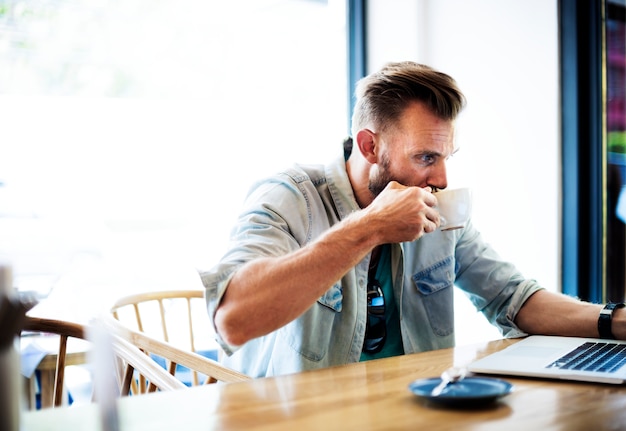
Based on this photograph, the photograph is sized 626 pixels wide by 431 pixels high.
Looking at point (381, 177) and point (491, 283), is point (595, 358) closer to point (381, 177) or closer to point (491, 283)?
point (491, 283)

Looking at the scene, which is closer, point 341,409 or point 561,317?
point 341,409

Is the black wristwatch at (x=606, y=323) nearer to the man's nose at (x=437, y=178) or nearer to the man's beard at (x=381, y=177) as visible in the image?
the man's nose at (x=437, y=178)

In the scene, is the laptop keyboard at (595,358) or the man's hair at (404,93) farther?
the man's hair at (404,93)

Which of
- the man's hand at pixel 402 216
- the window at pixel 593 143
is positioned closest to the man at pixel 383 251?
the man's hand at pixel 402 216

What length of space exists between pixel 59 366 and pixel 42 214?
5.05ft

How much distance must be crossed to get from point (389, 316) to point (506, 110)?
4.51 feet

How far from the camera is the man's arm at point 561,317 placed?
1607 millimetres

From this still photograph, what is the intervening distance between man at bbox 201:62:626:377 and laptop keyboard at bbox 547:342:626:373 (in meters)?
0.14

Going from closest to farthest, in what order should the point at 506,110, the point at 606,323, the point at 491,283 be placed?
1. the point at 606,323
2. the point at 491,283
3. the point at 506,110

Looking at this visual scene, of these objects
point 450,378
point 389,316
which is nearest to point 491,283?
point 389,316

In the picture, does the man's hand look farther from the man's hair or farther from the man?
the man's hair

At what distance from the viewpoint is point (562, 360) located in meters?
1.31

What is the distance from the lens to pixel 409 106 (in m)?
1.80

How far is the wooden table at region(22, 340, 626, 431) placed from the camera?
Result: 900 mm
